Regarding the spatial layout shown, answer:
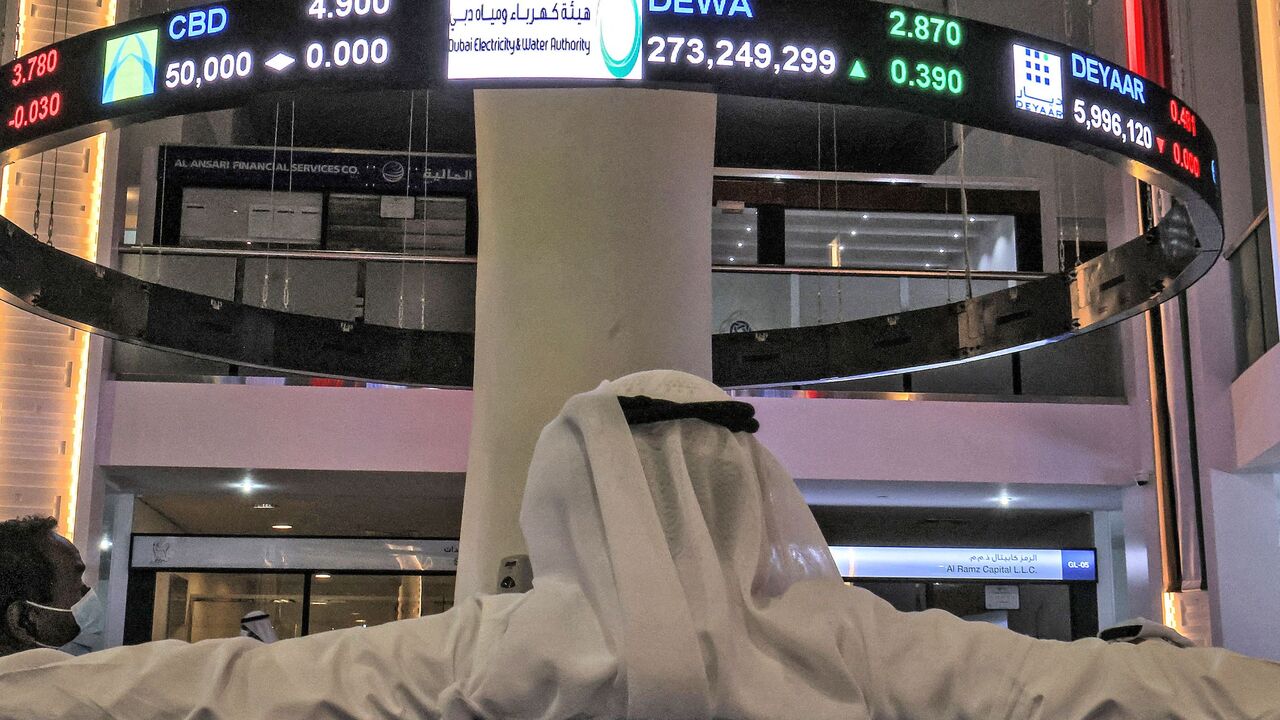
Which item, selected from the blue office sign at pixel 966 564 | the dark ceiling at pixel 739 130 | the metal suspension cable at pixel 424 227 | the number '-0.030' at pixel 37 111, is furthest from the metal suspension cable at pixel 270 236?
the number '-0.030' at pixel 37 111

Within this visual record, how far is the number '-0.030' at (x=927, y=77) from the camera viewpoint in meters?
4.00

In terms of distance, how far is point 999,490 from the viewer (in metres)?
11.8

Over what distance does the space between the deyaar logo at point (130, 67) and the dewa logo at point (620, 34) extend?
1372 mm

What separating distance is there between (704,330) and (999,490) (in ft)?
24.7

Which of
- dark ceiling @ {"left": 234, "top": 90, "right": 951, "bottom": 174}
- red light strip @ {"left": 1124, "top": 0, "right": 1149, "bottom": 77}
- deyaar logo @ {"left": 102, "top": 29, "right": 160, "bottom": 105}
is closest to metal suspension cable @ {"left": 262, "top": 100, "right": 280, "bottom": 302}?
dark ceiling @ {"left": 234, "top": 90, "right": 951, "bottom": 174}

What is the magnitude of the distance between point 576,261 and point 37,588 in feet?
7.59

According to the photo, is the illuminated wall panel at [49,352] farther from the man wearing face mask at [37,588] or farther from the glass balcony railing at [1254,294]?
the glass balcony railing at [1254,294]

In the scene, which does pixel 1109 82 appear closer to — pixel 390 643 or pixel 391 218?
pixel 390 643

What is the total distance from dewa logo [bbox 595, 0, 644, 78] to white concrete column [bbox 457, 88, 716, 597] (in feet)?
3.27

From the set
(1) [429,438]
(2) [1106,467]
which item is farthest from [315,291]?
(2) [1106,467]

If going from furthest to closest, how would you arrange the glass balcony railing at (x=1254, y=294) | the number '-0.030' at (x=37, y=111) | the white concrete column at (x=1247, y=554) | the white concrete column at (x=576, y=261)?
the white concrete column at (x=1247, y=554), the glass balcony railing at (x=1254, y=294), the white concrete column at (x=576, y=261), the number '-0.030' at (x=37, y=111)

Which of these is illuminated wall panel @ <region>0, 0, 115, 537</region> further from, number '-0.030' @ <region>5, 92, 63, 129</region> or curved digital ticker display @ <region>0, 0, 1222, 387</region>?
curved digital ticker display @ <region>0, 0, 1222, 387</region>

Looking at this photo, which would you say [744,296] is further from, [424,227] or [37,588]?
[37,588]

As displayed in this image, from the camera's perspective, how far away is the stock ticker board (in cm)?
376
